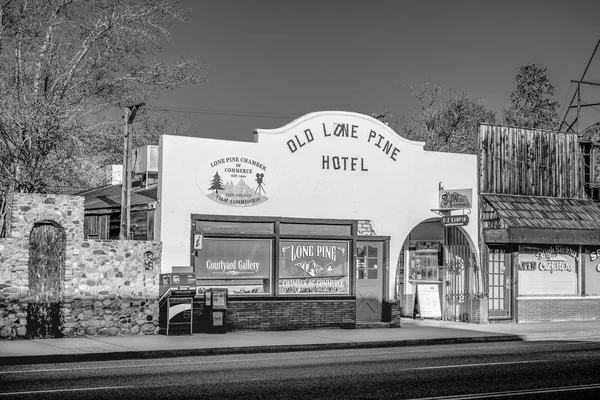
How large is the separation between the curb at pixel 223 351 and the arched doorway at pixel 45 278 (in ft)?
10.5

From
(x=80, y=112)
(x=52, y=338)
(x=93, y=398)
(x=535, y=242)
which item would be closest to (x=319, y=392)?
(x=93, y=398)

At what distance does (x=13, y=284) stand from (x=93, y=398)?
28.2 feet

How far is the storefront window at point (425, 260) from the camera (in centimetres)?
2769

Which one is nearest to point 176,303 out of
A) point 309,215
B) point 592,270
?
point 309,215

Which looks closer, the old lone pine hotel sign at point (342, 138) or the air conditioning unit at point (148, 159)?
the air conditioning unit at point (148, 159)

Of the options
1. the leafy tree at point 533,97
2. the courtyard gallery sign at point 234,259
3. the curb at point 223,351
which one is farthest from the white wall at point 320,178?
the leafy tree at point 533,97

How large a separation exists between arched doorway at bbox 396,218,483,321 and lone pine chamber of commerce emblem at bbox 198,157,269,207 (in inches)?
233

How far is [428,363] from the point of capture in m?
16.1

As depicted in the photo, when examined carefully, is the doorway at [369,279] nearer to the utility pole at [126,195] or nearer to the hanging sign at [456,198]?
the hanging sign at [456,198]

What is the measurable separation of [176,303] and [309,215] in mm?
4512

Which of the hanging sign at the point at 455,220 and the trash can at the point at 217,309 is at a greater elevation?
the hanging sign at the point at 455,220

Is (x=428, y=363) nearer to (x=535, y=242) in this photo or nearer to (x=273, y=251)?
(x=273, y=251)

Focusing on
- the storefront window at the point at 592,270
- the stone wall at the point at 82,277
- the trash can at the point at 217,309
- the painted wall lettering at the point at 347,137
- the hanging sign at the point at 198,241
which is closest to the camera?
the stone wall at the point at 82,277

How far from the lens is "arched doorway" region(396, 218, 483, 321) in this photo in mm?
26734
